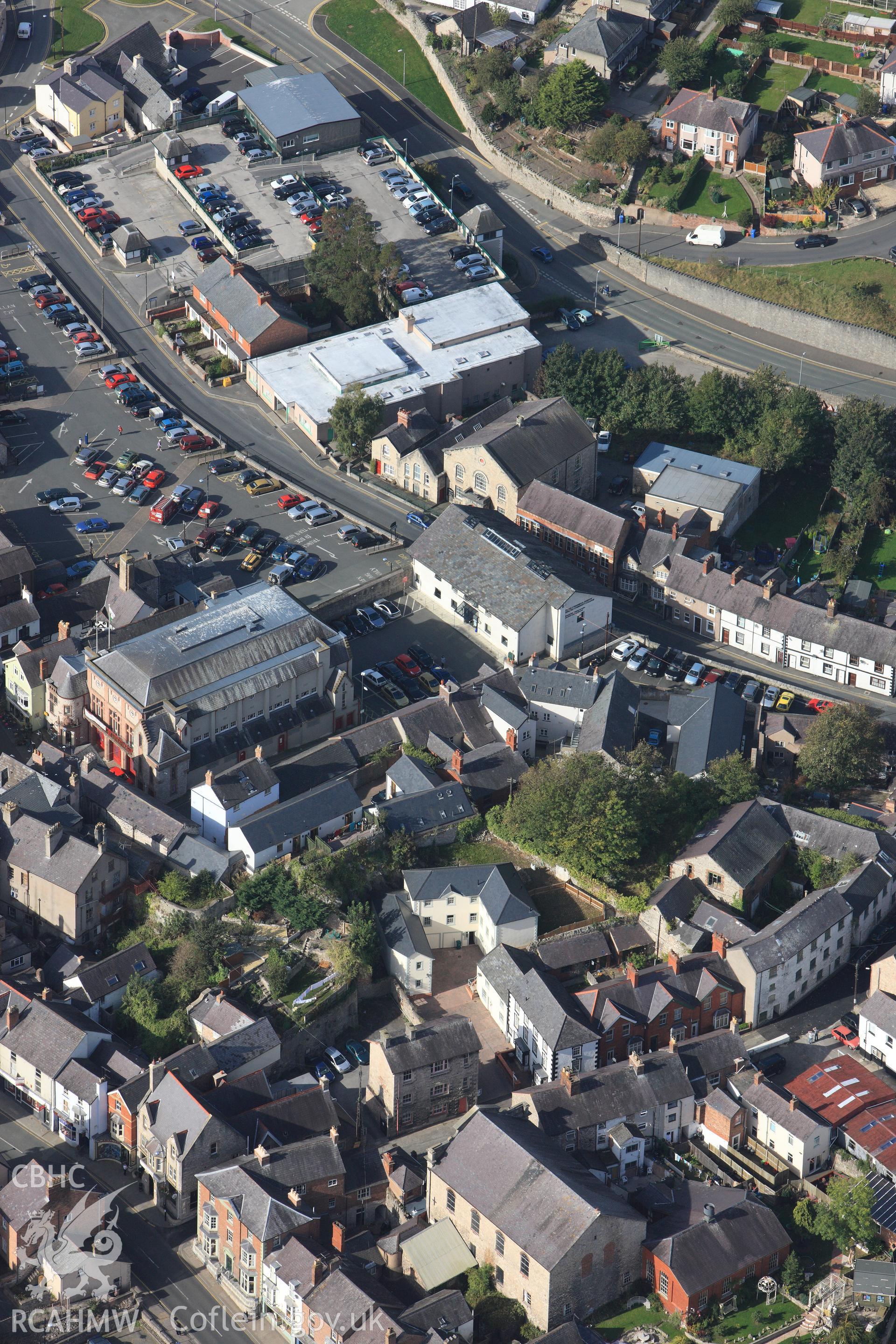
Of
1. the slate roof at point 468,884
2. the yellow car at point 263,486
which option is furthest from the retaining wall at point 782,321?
the slate roof at point 468,884

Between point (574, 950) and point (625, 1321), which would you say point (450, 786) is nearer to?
point (574, 950)

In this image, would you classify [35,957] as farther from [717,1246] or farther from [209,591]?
[717,1246]

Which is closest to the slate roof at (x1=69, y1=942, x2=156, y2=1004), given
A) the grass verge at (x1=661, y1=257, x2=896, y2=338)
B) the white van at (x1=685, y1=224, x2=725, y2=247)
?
the grass verge at (x1=661, y1=257, x2=896, y2=338)

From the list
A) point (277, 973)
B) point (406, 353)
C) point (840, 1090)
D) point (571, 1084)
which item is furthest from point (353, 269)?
point (840, 1090)

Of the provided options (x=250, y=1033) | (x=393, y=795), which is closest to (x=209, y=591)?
(x=393, y=795)

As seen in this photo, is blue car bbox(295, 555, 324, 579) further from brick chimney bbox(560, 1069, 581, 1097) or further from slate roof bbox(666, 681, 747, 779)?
brick chimney bbox(560, 1069, 581, 1097)
